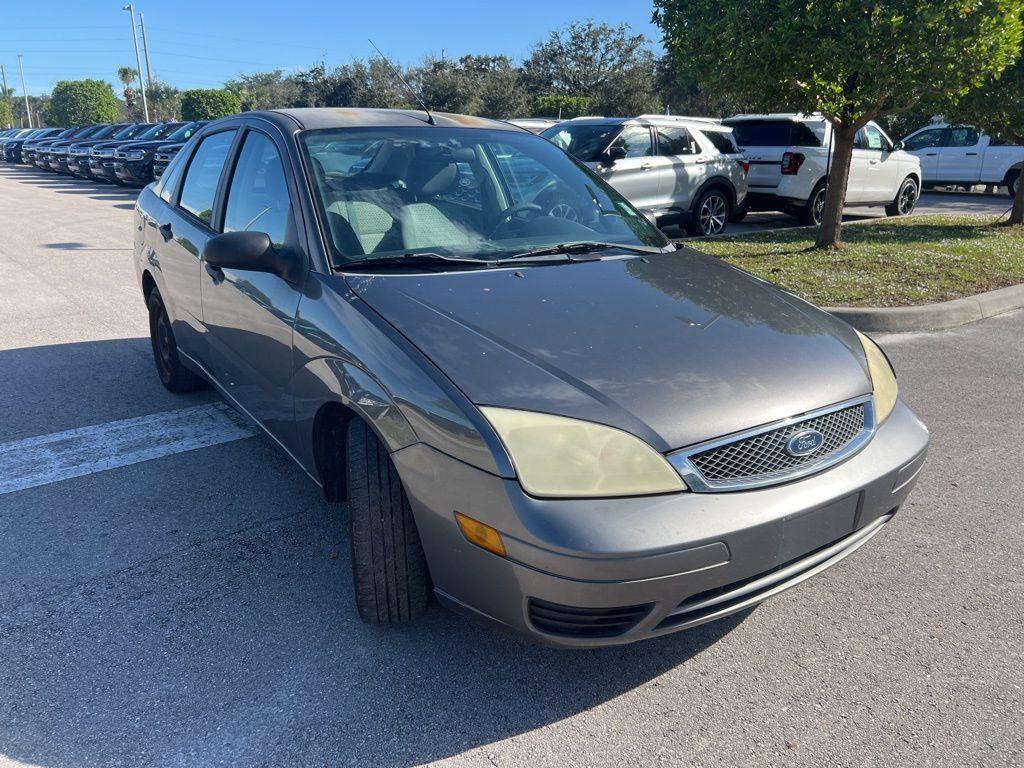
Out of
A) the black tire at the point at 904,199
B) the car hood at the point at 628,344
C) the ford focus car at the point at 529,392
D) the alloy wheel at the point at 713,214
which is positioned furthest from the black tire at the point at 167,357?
the black tire at the point at 904,199

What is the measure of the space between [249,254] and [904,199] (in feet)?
46.8

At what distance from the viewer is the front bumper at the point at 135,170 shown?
63.3ft

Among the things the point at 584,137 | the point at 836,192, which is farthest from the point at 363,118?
the point at 584,137

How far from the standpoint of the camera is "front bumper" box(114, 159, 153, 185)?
19.3 meters

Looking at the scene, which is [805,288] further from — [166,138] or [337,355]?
[166,138]

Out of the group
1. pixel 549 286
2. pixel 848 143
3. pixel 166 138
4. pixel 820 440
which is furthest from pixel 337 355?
pixel 166 138

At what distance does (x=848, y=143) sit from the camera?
9383 mm

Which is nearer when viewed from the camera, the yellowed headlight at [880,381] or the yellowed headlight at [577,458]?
the yellowed headlight at [577,458]

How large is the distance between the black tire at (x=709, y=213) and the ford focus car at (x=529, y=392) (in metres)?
8.01

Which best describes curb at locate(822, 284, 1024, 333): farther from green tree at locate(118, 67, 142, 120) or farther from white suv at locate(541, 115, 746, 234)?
green tree at locate(118, 67, 142, 120)

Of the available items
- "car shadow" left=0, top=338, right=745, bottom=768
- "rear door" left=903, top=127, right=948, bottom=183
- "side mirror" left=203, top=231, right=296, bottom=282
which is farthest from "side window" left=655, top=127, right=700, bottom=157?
"rear door" left=903, top=127, right=948, bottom=183

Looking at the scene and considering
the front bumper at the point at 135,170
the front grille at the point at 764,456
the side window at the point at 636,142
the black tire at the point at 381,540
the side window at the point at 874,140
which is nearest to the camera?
the front grille at the point at 764,456

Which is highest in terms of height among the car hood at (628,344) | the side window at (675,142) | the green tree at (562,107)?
the green tree at (562,107)

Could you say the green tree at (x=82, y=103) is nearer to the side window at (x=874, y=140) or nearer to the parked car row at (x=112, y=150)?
the parked car row at (x=112, y=150)
